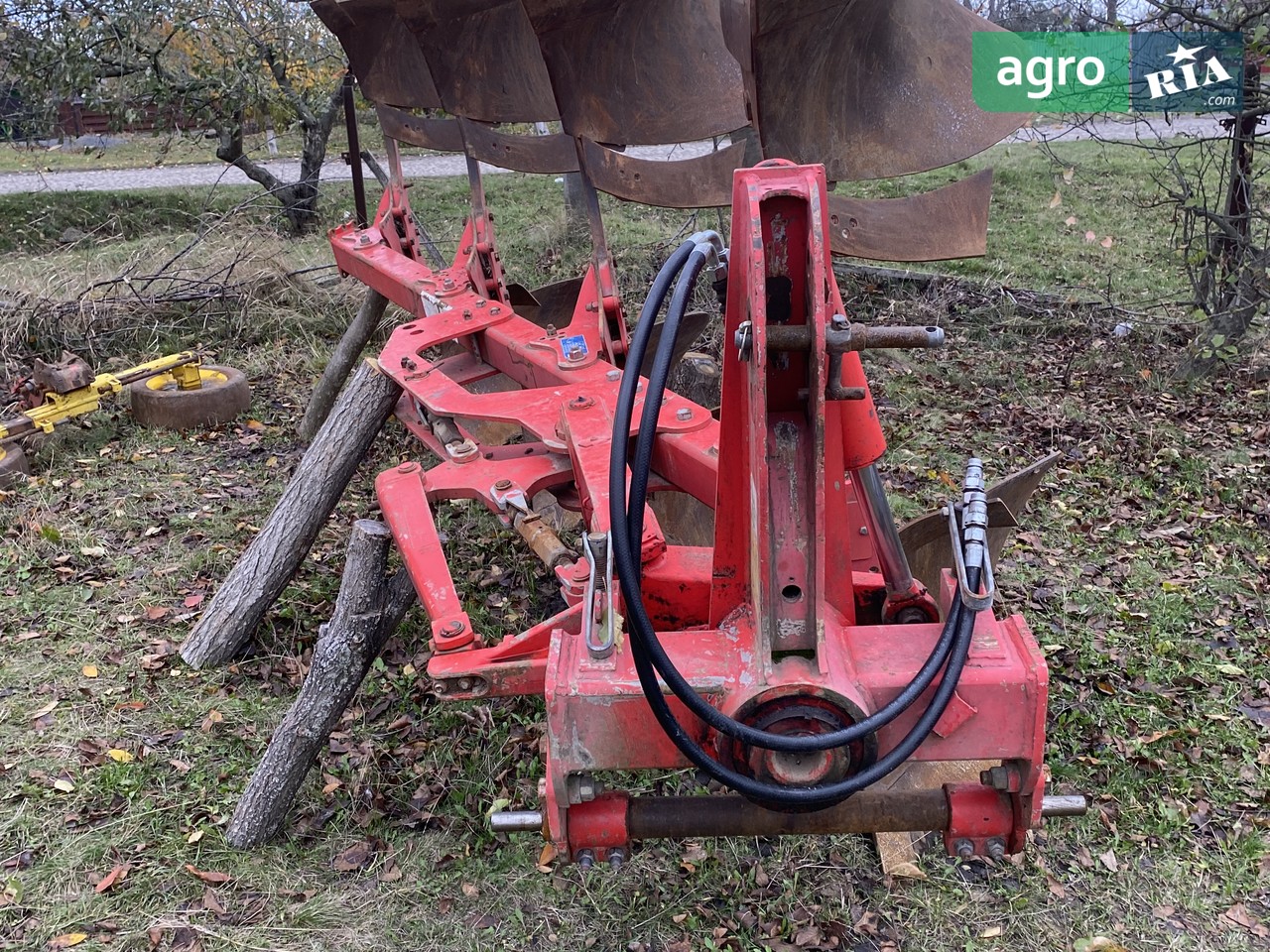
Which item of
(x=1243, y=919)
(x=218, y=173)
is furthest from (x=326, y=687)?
(x=218, y=173)

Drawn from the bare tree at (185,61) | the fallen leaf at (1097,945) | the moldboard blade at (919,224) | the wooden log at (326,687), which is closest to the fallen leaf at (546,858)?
the wooden log at (326,687)

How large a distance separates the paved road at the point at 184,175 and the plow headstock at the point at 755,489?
9801 mm

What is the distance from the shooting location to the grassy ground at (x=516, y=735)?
284 cm

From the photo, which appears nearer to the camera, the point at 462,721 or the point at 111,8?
the point at 462,721

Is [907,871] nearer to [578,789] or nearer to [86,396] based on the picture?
[578,789]

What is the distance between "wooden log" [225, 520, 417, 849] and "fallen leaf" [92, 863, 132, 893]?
11.7 inches

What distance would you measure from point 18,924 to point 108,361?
5.33m

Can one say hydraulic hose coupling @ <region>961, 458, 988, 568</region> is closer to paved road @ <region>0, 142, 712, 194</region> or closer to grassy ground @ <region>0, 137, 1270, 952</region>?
grassy ground @ <region>0, 137, 1270, 952</region>

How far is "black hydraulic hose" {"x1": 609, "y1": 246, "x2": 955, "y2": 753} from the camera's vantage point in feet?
5.86

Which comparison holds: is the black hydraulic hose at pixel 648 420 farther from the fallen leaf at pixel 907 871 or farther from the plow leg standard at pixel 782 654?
the fallen leaf at pixel 907 871

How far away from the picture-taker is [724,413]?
205 cm

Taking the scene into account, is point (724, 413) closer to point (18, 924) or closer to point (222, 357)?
point (18, 924)

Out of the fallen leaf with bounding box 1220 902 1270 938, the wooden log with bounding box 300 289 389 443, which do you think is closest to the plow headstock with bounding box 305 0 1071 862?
the fallen leaf with bounding box 1220 902 1270 938

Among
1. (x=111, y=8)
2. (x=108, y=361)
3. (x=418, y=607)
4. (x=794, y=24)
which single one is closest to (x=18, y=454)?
(x=108, y=361)
